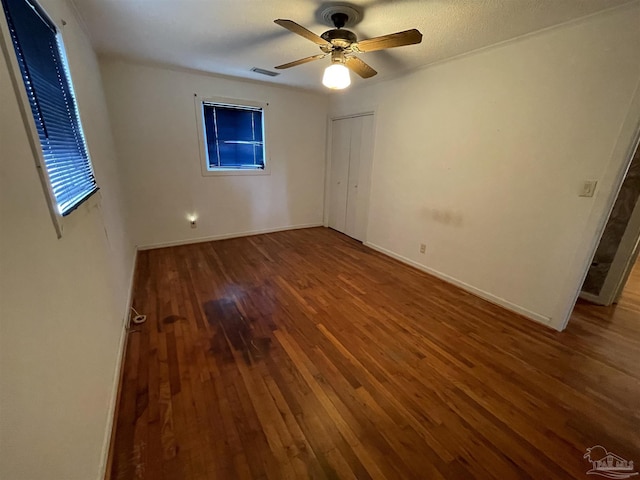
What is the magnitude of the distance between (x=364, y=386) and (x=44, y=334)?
159 centimetres

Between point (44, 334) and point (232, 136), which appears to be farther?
point (232, 136)

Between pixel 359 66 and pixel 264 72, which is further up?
pixel 264 72

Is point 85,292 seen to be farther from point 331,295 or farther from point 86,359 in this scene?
point 331,295

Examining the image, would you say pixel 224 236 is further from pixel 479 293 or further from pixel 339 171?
pixel 479 293

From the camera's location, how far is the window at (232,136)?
3.90 metres

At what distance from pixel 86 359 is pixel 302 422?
3.62 feet

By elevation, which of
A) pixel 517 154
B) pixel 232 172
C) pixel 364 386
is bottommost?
pixel 364 386

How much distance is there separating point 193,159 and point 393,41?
3.18m

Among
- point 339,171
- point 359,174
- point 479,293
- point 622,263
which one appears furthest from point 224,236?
point 622,263

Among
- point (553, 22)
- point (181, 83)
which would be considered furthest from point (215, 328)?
point (553, 22)

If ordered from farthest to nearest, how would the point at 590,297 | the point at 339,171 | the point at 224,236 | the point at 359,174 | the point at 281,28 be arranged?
1. the point at 339,171
2. the point at 224,236
3. the point at 359,174
4. the point at 590,297
5. the point at 281,28

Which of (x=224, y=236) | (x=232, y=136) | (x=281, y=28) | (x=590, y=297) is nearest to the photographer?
(x=281, y=28)

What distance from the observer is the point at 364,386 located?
169 centimetres

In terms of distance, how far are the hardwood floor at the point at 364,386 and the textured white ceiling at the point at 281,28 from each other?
241 centimetres
